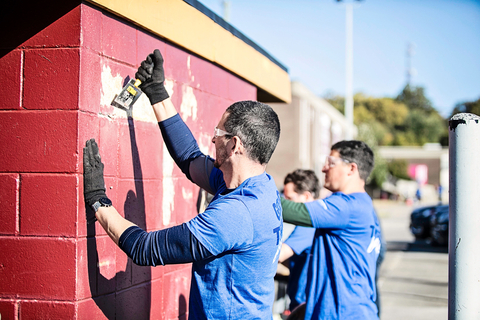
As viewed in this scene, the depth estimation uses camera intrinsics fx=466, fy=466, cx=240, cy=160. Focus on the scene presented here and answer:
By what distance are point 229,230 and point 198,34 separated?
169 centimetres

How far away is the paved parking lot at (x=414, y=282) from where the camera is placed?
738cm

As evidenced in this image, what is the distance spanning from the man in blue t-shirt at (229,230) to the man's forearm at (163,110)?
150 mm

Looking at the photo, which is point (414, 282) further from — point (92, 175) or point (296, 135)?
point (92, 175)

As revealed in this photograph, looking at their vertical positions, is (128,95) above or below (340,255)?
above

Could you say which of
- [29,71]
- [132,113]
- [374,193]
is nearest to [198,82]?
[132,113]

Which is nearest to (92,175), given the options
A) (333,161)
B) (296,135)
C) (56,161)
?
(56,161)

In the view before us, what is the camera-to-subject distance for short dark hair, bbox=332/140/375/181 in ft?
11.5

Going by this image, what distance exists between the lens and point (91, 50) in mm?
2277

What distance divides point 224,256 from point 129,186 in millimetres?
769

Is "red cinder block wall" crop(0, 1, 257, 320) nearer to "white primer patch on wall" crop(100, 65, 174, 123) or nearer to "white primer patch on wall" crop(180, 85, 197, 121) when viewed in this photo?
"white primer patch on wall" crop(100, 65, 174, 123)

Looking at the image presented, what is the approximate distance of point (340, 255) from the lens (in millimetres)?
3207

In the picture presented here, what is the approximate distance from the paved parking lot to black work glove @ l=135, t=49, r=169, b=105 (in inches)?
232

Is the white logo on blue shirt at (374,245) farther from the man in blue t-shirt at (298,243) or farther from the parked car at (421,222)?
the parked car at (421,222)

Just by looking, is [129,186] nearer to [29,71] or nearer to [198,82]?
[29,71]
